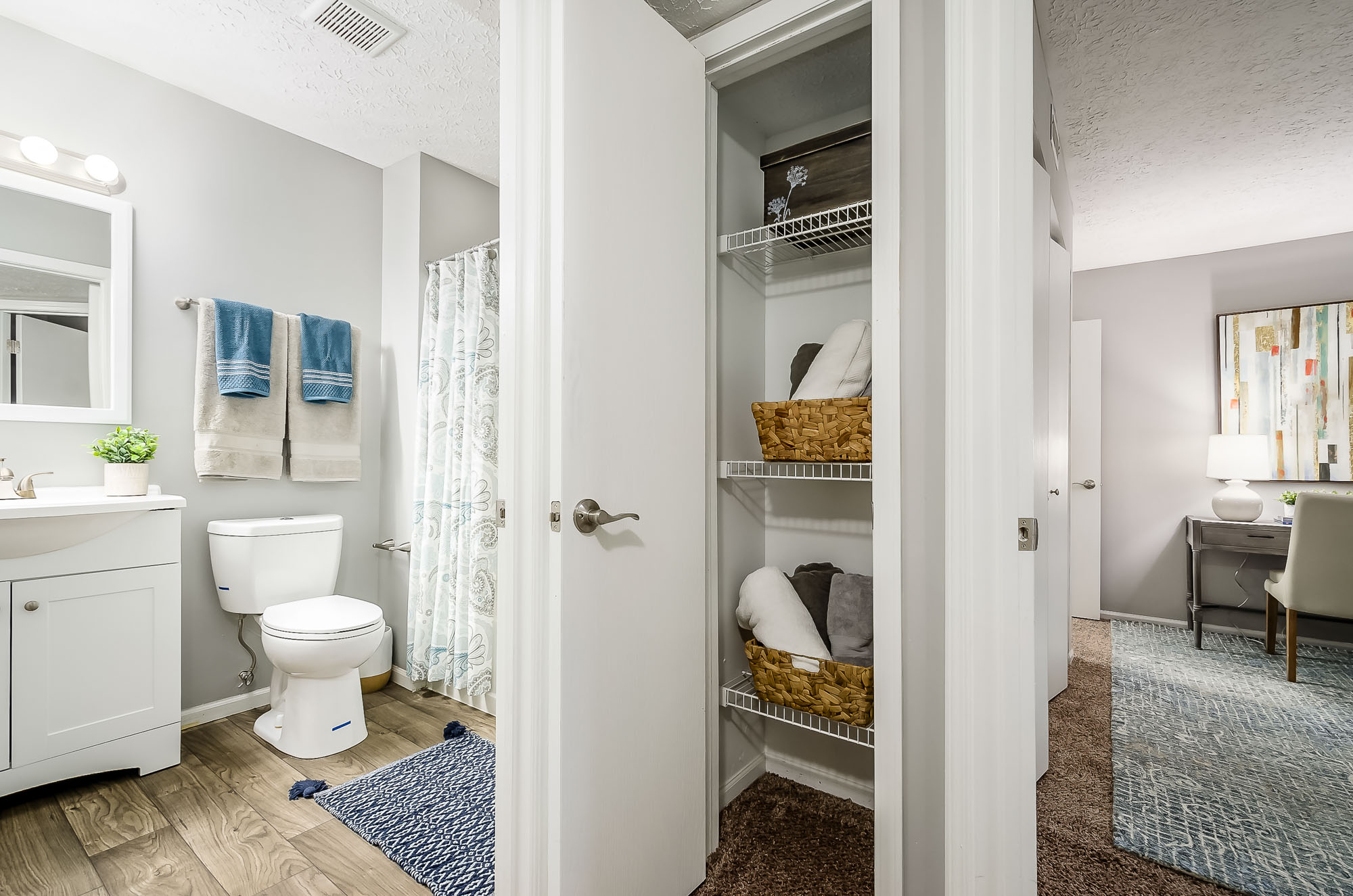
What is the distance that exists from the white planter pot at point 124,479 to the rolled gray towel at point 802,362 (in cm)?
211

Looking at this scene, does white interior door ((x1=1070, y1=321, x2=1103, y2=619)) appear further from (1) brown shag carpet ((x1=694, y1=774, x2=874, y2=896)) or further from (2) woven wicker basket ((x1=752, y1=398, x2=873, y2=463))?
(2) woven wicker basket ((x1=752, y1=398, x2=873, y2=463))

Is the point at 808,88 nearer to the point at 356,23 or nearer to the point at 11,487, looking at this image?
the point at 356,23

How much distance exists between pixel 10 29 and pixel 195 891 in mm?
2608

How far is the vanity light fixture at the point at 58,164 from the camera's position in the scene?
6.36 feet

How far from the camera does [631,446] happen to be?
1281mm

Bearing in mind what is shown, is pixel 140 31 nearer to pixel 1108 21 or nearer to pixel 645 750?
pixel 645 750

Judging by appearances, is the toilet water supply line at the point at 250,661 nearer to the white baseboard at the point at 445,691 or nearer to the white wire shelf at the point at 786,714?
the white baseboard at the point at 445,691

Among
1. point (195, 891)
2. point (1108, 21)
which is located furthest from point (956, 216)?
point (195, 891)

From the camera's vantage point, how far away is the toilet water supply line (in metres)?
2.43

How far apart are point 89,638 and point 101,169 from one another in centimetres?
155

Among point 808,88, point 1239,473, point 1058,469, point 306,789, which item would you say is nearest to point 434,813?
point 306,789

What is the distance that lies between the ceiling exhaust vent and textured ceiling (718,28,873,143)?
108cm

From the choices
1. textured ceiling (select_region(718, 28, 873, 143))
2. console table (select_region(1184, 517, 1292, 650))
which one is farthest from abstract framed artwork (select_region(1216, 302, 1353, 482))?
textured ceiling (select_region(718, 28, 873, 143))

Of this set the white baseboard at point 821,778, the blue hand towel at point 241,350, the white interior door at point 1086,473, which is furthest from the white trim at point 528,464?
the white interior door at point 1086,473
